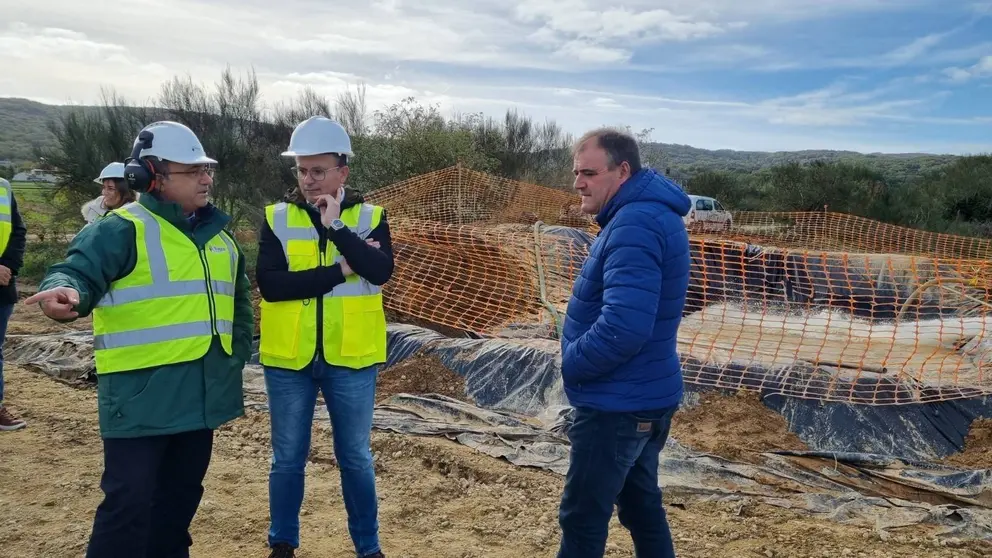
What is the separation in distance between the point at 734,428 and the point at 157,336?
4064 mm

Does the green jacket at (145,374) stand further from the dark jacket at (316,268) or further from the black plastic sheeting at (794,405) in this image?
the black plastic sheeting at (794,405)

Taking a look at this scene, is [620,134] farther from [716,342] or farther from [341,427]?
[716,342]

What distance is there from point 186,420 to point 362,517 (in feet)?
2.78

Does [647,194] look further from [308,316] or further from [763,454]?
[763,454]

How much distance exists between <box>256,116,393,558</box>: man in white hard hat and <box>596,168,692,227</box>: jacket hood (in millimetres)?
961

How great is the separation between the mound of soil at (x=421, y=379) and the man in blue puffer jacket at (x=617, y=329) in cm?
350

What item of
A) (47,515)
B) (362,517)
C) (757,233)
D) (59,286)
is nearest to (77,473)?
(47,515)

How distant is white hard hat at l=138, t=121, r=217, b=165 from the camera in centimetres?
227

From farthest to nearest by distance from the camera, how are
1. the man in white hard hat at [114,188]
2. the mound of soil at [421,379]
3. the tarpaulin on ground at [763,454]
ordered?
the mound of soil at [421,379] < the man in white hard hat at [114,188] < the tarpaulin on ground at [763,454]

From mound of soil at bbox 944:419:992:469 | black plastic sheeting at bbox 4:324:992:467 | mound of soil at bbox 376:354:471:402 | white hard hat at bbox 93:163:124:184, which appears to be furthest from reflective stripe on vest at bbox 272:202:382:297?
mound of soil at bbox 944:419:992:469

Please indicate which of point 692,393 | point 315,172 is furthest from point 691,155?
point 315,172

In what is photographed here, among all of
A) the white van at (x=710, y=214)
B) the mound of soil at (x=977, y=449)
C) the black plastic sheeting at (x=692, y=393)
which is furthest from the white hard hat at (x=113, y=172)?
the white van at (x=710, y=214)

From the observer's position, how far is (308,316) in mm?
2557

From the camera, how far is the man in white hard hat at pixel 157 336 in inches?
83.6
